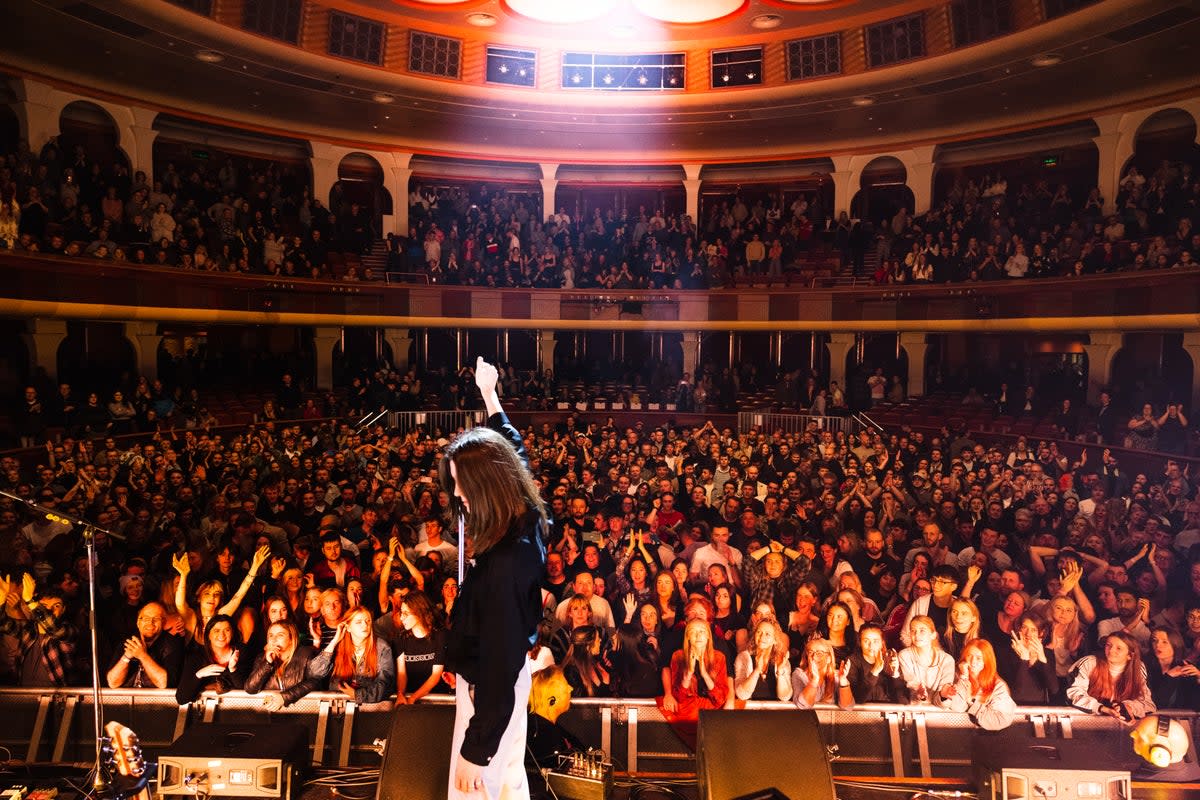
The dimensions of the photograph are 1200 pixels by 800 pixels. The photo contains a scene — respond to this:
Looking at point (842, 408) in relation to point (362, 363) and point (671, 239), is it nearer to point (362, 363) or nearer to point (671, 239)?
point (671, 239)

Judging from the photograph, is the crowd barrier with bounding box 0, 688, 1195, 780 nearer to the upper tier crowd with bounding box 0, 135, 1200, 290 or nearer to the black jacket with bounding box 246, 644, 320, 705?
the black jacket with bounding box 246, 644, 320, 705

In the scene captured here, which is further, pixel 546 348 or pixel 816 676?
pixel 546 348

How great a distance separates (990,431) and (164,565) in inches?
453

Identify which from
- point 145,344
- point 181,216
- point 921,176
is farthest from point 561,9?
point 145,344

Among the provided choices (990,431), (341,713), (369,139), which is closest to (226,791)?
(341,713)

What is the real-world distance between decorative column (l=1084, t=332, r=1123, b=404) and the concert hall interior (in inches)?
2.5

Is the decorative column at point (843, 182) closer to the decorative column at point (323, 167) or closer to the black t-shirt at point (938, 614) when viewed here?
the decorative column at point (323, 167)

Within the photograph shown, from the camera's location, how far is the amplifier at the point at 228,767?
14.6 ft

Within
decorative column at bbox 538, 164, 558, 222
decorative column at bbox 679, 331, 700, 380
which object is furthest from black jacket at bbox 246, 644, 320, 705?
decorative column at bbox 538, 164, 558, 222

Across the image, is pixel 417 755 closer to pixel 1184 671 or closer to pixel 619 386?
pixel 1184 671

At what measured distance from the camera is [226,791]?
4445mm

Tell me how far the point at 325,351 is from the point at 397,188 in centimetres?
334

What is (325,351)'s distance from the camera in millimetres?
16422

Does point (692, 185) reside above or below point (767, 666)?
above
